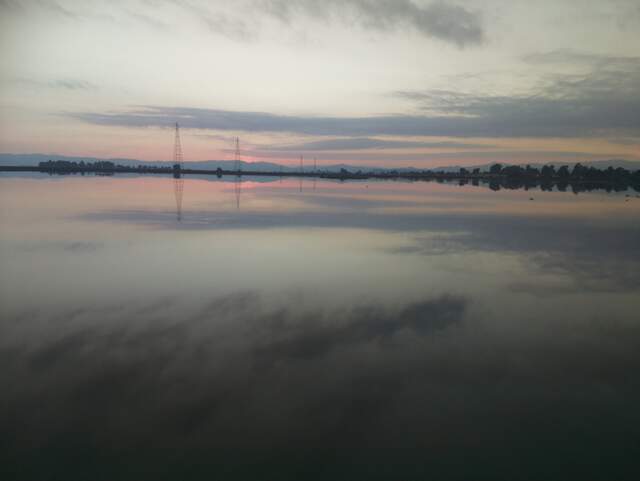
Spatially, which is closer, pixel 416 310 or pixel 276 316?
pixel 276 316

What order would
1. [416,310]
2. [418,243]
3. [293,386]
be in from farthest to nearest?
[418,243]
[416,310]
[293,386]

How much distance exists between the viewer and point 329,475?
5.75 metres

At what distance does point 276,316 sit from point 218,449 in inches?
204

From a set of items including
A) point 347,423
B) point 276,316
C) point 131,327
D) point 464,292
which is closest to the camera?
point 347,423

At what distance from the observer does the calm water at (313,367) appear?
6051mm

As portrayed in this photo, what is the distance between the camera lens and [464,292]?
45.3ft

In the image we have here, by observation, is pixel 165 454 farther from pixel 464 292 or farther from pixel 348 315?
pixel 464 292

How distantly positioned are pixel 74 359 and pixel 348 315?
6.29 meters

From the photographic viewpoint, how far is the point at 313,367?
8508 mm

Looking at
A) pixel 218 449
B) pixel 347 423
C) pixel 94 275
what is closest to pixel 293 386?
pixel 347 423

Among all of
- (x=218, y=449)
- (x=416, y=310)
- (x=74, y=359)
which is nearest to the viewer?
(x=218, y=449)

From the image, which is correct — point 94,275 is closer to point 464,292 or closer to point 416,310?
point 416,310

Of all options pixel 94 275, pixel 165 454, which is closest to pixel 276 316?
pixel 165 454

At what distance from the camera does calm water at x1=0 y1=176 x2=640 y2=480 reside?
6051mm
